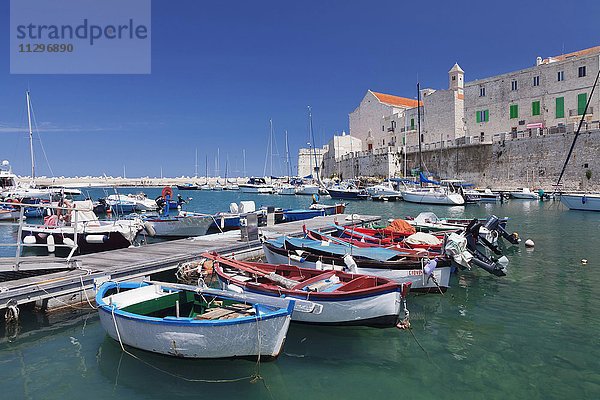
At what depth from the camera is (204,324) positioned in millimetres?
5883

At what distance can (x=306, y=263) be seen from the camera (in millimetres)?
10531

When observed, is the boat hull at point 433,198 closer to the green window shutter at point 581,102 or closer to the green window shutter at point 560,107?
the green window shutter at point 560,107

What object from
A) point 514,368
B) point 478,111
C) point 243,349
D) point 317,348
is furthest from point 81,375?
point 478,111

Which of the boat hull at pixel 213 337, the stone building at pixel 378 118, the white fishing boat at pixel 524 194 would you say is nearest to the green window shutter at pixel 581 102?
the white fishing boat at pixel 524 194

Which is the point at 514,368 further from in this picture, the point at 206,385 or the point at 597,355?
the point at 206,385

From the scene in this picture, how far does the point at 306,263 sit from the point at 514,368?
529cm

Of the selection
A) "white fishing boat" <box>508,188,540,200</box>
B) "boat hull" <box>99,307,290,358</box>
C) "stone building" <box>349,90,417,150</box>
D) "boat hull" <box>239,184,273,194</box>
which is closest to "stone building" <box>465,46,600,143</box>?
"white fishing boat" <box>508,188,540,200</box>

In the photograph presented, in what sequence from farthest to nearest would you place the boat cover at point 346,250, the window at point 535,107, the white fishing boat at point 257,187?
1. the white fishing boat at point 257,187
2. the window at point 535,107
3. the boat cover at point 346,250

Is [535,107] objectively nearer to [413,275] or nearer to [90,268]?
[413,275]

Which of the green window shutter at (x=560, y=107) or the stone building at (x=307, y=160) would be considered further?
the stone building at (x=307, y=160)

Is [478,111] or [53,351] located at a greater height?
[478,111]

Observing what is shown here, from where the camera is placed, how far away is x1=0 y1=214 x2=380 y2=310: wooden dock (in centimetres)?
851

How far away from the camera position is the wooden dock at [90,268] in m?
8.51

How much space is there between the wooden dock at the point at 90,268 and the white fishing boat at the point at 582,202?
84.0ft
